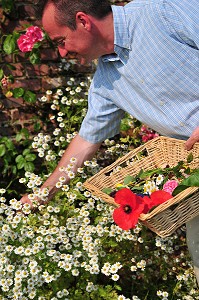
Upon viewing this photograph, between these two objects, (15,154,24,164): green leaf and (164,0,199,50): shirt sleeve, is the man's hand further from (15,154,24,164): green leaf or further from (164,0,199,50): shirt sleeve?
(15,154,24,164): green leaf

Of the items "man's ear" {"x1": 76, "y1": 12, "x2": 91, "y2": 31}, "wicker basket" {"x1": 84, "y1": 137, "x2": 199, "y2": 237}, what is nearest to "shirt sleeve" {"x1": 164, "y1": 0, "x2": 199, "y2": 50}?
"man's ear" {"x1": 76, "y1": 12, "x2": 91, "y2": 31}

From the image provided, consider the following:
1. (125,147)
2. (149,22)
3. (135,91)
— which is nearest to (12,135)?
(125,147)

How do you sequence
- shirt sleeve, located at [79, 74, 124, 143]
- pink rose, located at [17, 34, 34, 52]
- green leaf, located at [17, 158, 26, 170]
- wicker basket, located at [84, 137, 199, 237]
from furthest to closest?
green leaf, located at [17, 158, 26, 170]
pink rose, located at [17, 34, 34, 52]
shirt sleeve, located at [79, 74, 124, 143]
wicker basket, located at [84, 137, 199, 237]

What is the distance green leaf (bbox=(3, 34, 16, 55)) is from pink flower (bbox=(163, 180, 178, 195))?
172 centimetres

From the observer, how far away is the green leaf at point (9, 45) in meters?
3.78

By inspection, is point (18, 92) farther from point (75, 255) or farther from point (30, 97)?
point (75, 255)

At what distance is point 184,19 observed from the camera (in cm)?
239

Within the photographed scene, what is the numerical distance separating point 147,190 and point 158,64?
522mm

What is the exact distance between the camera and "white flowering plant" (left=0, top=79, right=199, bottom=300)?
9.09 ft

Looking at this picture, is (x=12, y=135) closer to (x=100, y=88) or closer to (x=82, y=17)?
(x=100, y=88)

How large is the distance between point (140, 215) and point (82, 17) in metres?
0.85

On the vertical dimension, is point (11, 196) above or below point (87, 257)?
below

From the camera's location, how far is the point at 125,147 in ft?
12.2

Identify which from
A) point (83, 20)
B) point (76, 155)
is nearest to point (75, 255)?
point (76, 155)
